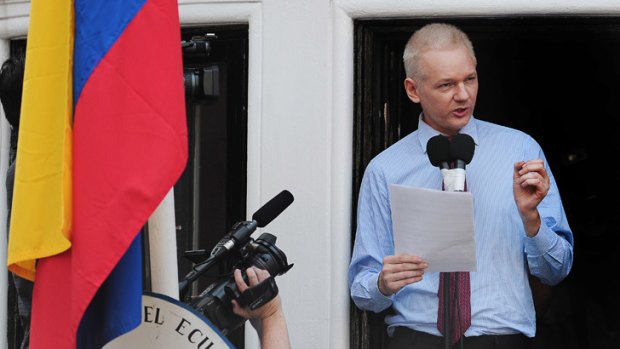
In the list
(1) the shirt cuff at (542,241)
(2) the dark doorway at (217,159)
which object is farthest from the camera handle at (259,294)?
(2) the dark doorway at (217,159)

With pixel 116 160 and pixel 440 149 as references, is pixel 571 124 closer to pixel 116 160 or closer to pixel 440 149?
pixel 440 149

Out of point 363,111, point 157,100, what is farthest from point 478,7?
point 157,100

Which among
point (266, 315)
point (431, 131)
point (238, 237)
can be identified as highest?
point (431, 131)

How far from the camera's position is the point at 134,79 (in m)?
4.17

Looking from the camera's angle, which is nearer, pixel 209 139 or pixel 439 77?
pixel 439 77

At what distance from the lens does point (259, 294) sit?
4387 mm

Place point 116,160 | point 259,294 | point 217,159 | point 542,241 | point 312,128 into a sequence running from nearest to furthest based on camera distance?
point 116,160
point 259,294
point 542,241
point 312,128
point 217,159

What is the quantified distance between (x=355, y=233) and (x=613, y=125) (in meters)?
2.65

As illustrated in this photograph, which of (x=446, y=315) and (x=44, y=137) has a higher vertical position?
(x=44, y=137)

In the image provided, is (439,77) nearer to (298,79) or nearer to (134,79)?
(298,79)

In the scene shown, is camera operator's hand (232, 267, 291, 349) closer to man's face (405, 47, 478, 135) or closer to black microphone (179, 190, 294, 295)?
black microphone (179, 190, 294, 295)

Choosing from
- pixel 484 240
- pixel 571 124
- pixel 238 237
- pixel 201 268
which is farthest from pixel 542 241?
pixel 571 124

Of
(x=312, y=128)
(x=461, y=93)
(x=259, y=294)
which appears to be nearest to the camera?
(x=259, y=294)

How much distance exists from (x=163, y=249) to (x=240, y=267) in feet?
0.93
